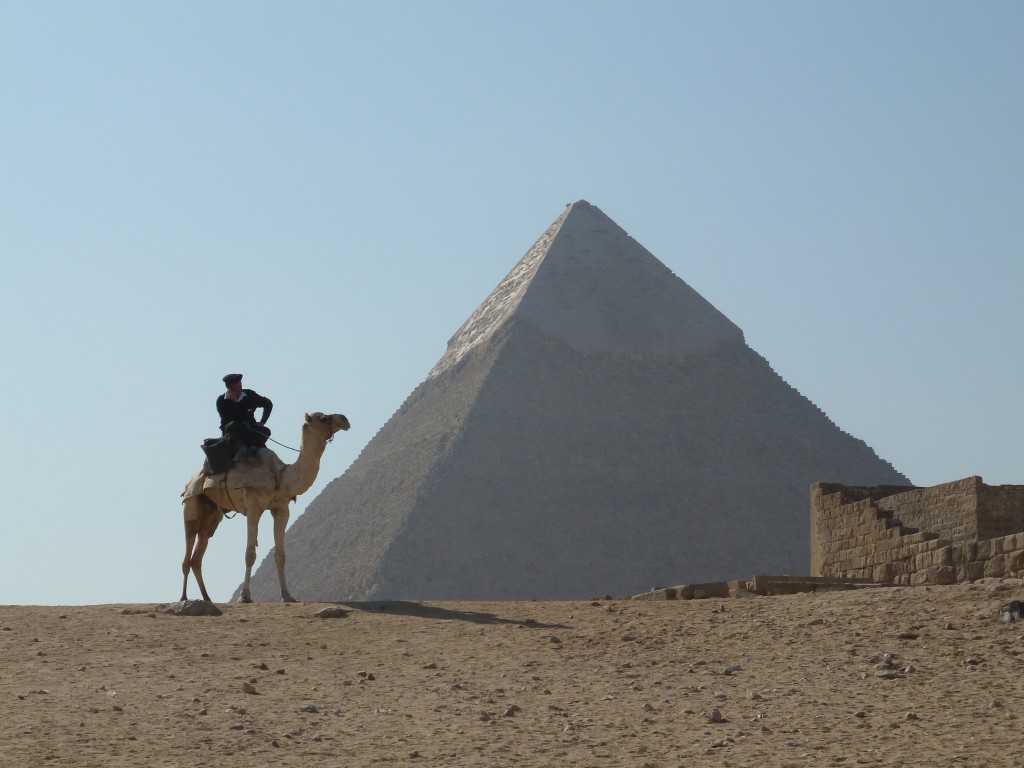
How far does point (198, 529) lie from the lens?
14.2m

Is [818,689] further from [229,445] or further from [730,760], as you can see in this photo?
[229,445]

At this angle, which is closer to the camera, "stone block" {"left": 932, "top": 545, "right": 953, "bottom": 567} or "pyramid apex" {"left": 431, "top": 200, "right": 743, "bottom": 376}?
"stone block" {"left": 932, "top": 545, "right": 953, "bottom": 567}

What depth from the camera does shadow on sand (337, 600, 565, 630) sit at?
11.4 m

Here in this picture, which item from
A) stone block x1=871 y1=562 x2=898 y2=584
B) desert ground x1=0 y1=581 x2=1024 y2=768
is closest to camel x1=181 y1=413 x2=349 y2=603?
desert ground x1=0 y1=581 x2=1024 y2=768

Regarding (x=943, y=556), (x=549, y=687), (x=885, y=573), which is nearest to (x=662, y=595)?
(x=943, y=556)

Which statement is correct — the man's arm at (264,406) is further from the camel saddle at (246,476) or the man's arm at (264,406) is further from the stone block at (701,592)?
the stone block at (701,592)

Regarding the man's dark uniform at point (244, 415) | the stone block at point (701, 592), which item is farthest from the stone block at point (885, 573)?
the man's dark uniform at point (244, 415)

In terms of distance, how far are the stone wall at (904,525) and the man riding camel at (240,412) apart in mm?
4346

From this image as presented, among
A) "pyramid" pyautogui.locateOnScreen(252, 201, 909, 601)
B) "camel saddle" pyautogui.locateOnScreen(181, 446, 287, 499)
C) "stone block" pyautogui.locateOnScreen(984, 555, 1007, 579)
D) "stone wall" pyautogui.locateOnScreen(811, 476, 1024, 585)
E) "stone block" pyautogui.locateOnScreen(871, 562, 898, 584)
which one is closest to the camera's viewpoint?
"stone block" pyautogui.locateOnScreen(984, 555, 1007, 579)

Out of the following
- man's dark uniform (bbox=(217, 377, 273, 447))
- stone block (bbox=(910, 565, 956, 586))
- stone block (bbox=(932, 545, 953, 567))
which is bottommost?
stone block (bbox=(910, 565, 956, 586))

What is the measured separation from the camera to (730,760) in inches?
299

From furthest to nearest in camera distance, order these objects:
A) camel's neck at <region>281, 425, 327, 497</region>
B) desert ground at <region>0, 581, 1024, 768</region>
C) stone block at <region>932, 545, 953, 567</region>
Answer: camel's neck at <region>281, 425, 327, 497</region> < stone block at <region>932, 545, 953, 567</region> < desert ground at <region>0, 581, 1024, 768</region>

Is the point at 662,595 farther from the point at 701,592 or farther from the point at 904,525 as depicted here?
the point at 904,525

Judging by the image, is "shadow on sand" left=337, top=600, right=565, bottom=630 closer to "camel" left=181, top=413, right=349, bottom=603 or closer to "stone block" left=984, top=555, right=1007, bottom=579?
"camel" left=181, top=413, right=349, bottom=603
